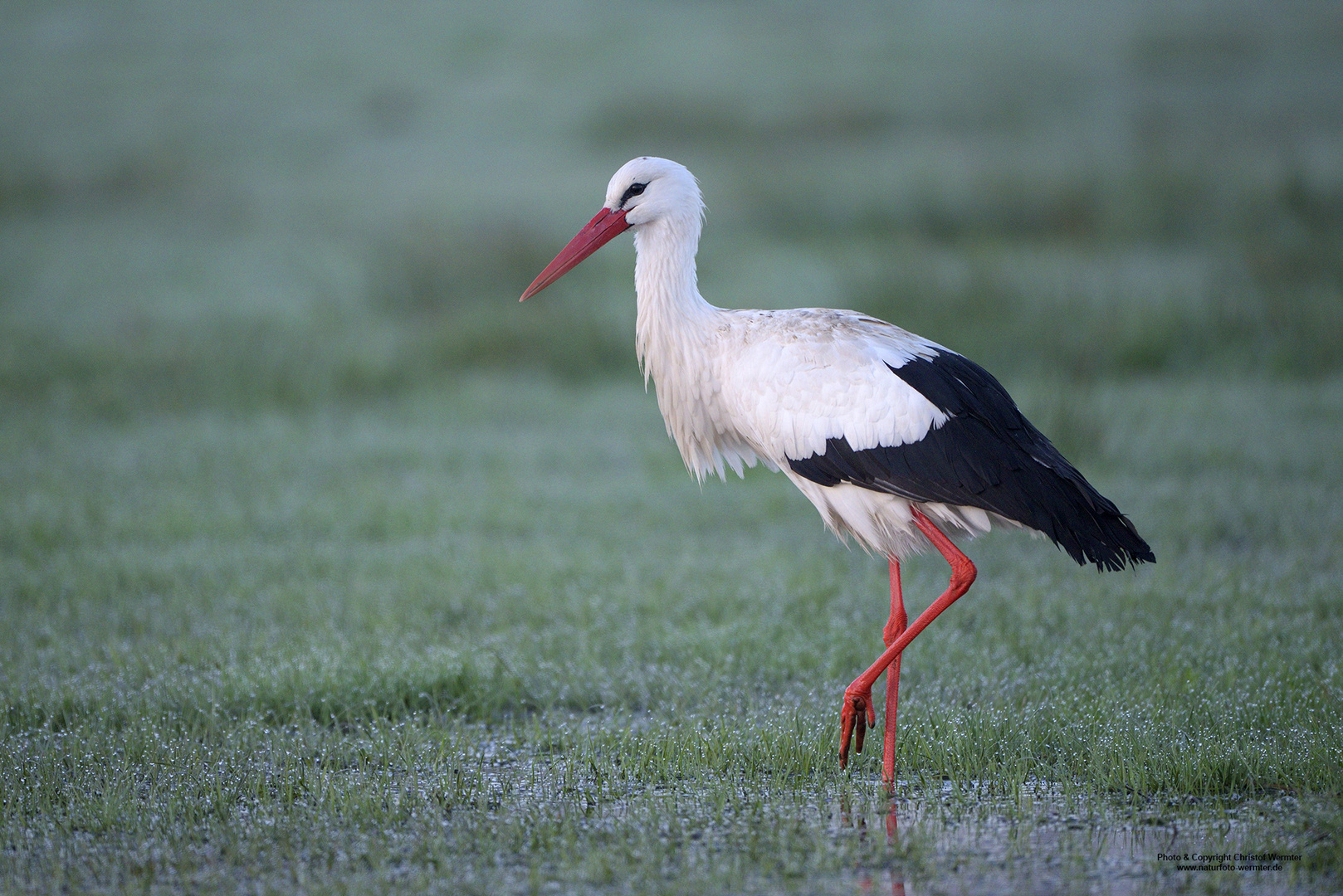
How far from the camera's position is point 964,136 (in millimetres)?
21594

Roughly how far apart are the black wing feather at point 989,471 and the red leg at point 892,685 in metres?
0.41

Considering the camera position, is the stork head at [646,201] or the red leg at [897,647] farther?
the stork head at [646,201]

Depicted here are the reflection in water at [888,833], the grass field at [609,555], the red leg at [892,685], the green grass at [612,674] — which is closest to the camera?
the reflection in water at [888,833]

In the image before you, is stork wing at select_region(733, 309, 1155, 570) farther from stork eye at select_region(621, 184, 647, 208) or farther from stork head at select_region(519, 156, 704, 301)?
stork eye at select_region(621, 184, 647, 208)

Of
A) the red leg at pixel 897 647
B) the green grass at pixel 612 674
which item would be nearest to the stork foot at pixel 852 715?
the red leg at pixel 897 647

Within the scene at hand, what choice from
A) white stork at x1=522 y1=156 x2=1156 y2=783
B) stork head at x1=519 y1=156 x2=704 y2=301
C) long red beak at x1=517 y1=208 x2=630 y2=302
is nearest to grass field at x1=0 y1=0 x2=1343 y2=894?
white stork at x1=522 y1=156 x2=1156 y2=783

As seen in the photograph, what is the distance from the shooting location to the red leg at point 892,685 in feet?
12.8

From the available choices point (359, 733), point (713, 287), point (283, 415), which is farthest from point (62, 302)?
point (359, 733)

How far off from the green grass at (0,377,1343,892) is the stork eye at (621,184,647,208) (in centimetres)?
186

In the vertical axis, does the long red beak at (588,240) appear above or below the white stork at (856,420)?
above

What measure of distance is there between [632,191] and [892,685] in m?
2.00

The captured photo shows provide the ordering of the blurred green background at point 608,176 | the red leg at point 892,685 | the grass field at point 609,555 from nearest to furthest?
the grass field at point 609,555
the red leg at point 892,685
the blurred green background at point 608,176

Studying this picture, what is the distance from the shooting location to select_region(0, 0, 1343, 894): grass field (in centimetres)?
353

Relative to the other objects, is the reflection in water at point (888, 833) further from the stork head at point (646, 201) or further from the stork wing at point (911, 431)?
the stork head at point (646, 201)
